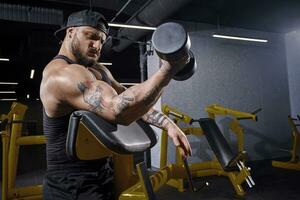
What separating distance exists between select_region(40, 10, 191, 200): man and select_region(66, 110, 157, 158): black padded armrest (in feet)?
0.12

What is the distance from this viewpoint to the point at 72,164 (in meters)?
1.01

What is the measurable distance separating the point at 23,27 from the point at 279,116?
5.83 m

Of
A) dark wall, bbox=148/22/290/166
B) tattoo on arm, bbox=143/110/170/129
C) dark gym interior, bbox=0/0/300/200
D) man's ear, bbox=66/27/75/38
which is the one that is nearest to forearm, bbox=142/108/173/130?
tattoo on arm, bbox=143/110/170/129

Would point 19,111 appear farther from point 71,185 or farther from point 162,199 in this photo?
point 71,185

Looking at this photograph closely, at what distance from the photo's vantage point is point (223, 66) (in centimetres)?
512

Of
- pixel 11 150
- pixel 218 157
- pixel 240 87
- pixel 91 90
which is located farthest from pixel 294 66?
pixel 91 90

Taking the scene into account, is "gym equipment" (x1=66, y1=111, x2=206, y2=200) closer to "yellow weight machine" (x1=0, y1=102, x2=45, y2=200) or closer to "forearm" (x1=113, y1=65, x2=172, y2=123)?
"forearm" (x1=113, y1=65, x2=172, y2=123)

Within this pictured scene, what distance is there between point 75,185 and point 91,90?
390 mm

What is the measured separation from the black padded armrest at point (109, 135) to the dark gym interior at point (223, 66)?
2.97m

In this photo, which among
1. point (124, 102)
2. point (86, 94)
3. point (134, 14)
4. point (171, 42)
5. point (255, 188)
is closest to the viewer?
point (171, 42)

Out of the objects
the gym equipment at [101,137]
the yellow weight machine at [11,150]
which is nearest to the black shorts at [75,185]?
the gym equipment at [101,137]

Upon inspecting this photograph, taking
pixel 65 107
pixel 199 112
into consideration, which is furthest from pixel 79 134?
pixel 199 112

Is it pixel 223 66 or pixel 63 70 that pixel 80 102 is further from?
pixel 223 66

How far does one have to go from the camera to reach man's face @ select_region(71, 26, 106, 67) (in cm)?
100
